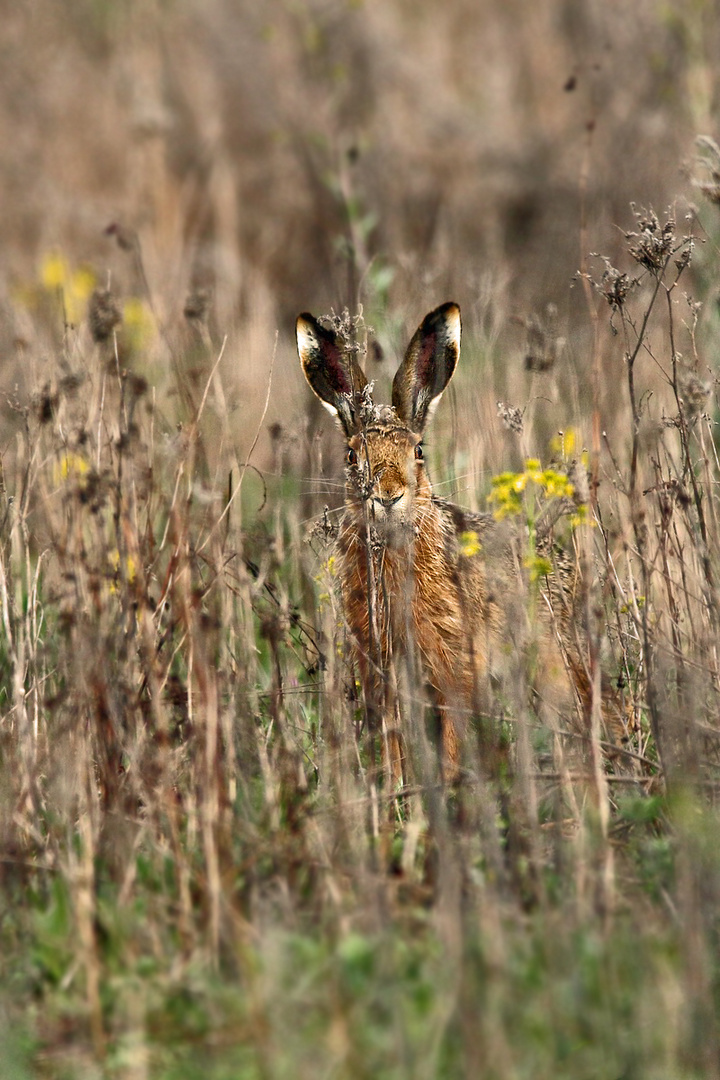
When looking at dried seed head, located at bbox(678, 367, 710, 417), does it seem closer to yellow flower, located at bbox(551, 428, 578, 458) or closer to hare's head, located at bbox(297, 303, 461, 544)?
yellow flower, located at bbox(551, 428, 578, 458)

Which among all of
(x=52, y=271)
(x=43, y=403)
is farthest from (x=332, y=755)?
(x=52, y=271)

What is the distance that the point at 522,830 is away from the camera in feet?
12.2

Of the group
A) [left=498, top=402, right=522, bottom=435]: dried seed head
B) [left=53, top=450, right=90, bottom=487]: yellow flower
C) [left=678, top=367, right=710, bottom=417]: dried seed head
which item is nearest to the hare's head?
[left=498, top=402, right=522, bottom=435]: dried seed head

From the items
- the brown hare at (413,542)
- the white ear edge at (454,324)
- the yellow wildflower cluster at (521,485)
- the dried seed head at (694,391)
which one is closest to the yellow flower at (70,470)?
the brown hare at (413,542)

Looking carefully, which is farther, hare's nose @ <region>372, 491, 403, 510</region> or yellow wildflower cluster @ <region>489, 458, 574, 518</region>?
hare's nose @ <region>372, 491, 403, 510</region>

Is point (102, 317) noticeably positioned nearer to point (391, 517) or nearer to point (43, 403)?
point (43, 403)

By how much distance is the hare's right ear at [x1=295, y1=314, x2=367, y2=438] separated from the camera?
5.20 meters

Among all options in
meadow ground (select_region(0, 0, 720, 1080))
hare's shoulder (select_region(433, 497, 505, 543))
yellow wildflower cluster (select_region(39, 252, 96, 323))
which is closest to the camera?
meadow ground (select_region(0, 0, 720, 1080))

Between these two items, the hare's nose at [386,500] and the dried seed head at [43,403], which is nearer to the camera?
the dried seed head at [43,403]

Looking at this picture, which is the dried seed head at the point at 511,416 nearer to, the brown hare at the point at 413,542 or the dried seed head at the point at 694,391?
the dried seed head at the point at 694,391

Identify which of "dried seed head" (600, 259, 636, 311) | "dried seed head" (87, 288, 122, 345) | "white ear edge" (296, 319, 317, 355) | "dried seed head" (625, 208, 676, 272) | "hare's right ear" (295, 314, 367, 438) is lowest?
"dried seed head" (87, 288, 122, 345)

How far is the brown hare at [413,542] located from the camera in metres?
5.07

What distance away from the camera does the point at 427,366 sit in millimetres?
5488

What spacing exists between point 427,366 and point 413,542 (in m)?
0.75
